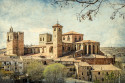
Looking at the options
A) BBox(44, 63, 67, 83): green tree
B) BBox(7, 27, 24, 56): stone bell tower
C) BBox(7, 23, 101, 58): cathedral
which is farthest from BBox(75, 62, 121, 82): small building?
BBox(7, 27, 24, 56): stone bell tower

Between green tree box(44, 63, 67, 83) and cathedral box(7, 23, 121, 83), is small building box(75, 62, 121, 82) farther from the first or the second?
green tree box(44, 63, 67, 83)

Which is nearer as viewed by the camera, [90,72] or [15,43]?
[90,72]

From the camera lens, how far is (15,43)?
4122 cm

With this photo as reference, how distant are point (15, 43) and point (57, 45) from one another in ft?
38.3

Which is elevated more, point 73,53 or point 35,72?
point 73,53

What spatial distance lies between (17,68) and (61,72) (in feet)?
30.6

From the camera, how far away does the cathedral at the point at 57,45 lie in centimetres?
3578

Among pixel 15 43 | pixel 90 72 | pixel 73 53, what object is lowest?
pixel 90 72

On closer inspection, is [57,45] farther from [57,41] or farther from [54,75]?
[54,75]

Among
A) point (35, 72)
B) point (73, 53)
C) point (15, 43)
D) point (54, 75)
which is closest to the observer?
point (54, 75)

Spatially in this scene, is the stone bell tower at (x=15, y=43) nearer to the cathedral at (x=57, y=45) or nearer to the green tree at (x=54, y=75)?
the cathedral at (x=57, y=45)

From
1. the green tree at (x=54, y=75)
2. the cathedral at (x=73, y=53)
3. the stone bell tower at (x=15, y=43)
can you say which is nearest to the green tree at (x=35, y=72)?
the green tree at (x=54, y=75)

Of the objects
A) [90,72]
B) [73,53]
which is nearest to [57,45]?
[73,53]

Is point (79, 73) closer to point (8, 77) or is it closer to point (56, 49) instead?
point (56, 49)
